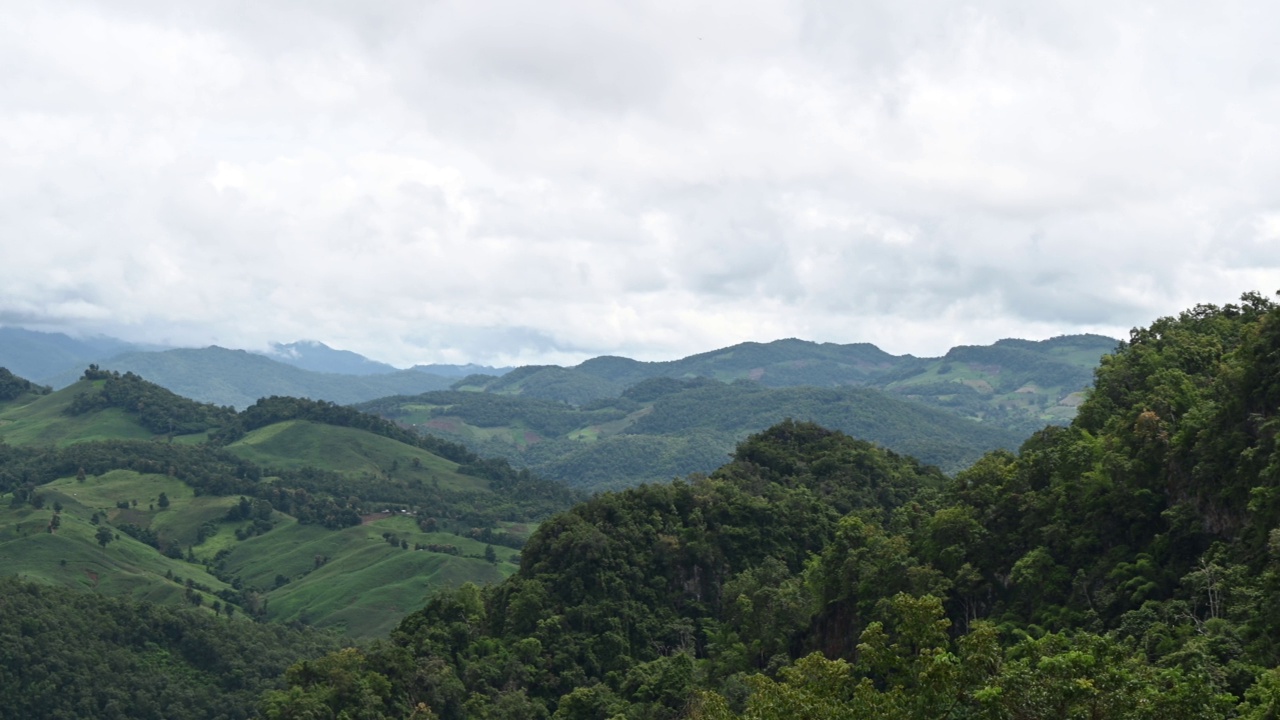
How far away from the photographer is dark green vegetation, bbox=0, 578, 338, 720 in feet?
513

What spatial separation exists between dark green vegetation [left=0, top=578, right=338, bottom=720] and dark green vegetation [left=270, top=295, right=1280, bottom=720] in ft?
Result: 235

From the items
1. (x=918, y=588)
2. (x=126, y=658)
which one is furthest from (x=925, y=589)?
(x=126, y=658)

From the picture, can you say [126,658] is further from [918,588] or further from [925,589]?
[925,589]

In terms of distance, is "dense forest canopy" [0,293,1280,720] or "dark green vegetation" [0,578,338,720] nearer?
"dense forest canopy" [0,293,1280,720]

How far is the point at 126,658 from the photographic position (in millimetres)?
167000

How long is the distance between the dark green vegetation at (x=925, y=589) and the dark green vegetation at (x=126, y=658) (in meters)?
71.5

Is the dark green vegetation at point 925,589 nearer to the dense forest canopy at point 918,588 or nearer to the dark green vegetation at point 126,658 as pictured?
the dense forest canopy at point 918,588

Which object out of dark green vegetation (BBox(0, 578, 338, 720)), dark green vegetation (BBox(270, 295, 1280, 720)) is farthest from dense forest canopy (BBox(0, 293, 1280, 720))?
dark green vegetation (BBox(0, 578, 338, 720))

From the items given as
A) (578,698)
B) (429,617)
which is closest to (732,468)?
(429,617)

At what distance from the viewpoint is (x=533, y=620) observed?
105m

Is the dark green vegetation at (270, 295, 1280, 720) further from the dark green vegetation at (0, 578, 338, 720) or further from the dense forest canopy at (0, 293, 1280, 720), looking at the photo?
the dark green vegetation at (0, 578, 338, 720)

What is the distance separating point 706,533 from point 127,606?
107339 millimetres

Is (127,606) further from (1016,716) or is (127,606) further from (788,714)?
(1016,716)

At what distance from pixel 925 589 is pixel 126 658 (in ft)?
436
